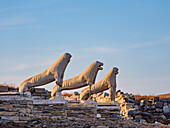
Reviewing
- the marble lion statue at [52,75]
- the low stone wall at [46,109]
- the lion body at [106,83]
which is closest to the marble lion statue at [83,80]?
the low stone wall at [46,109]

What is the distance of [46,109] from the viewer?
48.0ft

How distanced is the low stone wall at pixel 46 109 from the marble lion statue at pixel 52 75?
2.61ft

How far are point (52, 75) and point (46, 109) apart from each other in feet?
4.91

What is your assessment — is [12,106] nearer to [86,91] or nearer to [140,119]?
[86,91]

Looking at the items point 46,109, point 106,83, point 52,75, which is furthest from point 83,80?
point 46,109

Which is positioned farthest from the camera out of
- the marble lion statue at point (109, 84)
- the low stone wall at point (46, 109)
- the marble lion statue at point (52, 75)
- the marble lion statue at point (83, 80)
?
the marble lion statue at point (109, 84)

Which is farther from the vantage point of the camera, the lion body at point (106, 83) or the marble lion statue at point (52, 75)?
the lion body at point (106, 83)

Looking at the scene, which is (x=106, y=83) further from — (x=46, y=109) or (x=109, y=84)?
(x=46, y=109)

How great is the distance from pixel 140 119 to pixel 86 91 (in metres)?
4.27

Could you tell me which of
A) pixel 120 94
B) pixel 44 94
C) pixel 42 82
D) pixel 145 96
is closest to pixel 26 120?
pixel 42 82

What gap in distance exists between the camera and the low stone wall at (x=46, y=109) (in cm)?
1152

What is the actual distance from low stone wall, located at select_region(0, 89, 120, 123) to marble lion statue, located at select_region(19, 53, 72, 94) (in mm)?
794

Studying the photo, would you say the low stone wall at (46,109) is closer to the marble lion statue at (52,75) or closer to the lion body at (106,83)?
the marble lion statue at (52,75)

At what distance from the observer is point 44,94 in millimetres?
20484
